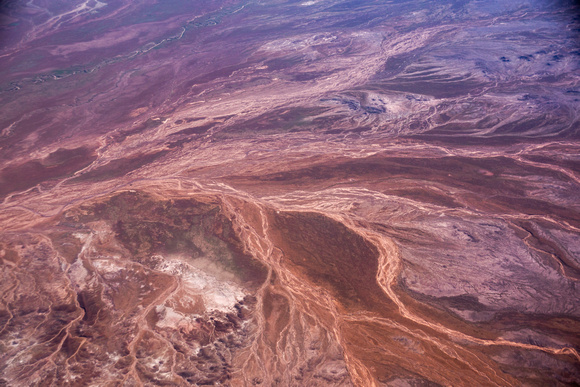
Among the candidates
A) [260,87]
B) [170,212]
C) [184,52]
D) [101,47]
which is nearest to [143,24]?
[101,47]

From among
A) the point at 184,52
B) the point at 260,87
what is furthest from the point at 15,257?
the point at 184,52

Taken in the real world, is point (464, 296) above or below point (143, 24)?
below

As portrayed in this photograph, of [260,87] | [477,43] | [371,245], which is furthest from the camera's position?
[477,43]

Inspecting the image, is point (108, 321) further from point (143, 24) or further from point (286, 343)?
point (143, 24)

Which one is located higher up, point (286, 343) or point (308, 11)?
point (308, 11)

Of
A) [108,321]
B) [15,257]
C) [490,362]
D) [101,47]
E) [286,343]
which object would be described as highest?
[101,47]

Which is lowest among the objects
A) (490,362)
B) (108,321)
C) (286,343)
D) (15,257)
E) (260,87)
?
(490,362)

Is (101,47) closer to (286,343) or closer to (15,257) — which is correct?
(15,257)

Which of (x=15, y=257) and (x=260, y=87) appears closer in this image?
(x=15, y=257)

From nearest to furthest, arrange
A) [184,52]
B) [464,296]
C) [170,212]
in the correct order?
[464,296], [170,212], [184,52]
